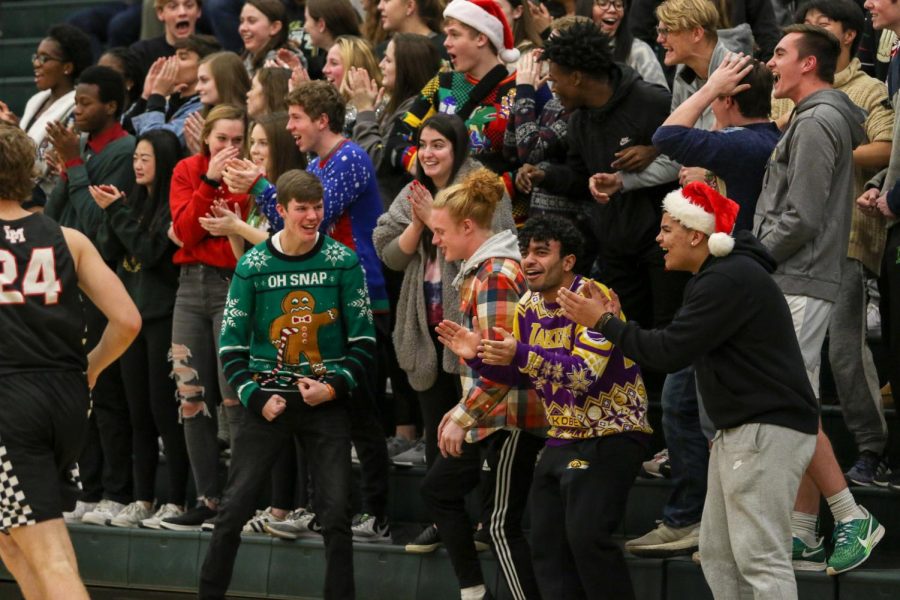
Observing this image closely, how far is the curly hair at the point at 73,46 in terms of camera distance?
30.3 feet

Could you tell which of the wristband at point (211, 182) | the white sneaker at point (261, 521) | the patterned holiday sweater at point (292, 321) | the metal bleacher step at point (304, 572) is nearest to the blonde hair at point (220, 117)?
the wristband at point (211, 182)

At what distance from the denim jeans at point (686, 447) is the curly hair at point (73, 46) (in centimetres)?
475

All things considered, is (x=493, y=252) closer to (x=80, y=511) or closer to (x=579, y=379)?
(x=579, y=379)

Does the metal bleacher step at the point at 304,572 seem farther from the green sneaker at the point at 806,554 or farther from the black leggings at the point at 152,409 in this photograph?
the black leggings at the point at 152,409

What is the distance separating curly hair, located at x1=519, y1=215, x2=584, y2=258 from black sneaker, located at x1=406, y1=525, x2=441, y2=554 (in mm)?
1511

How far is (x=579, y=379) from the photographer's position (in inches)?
220

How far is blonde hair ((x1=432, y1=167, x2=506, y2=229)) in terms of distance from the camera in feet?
20.0

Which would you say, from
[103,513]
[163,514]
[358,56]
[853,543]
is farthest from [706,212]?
[103,513]

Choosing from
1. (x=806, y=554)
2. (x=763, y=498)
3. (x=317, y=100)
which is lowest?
(x=806, y=554)

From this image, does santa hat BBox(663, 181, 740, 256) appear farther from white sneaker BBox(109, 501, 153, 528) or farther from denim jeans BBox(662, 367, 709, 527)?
white sneaker BBox(109, 501, 153, 528)

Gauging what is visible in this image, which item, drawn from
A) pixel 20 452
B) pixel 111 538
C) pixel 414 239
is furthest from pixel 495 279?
pixel 111 538

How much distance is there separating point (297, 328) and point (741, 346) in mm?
2030

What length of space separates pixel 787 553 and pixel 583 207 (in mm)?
2207

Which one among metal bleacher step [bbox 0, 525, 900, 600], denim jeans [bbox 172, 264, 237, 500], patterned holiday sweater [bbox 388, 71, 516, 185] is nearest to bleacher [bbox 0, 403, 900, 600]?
metal bleacher step [bbox 0, 525, 900, 600]
